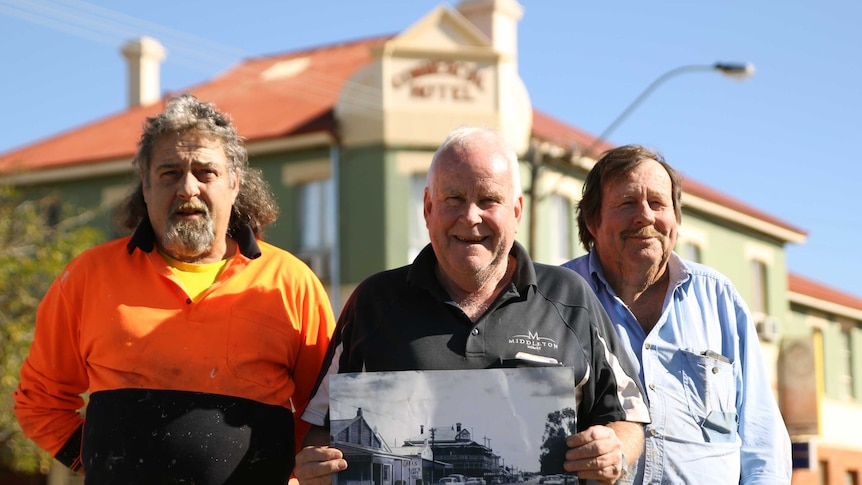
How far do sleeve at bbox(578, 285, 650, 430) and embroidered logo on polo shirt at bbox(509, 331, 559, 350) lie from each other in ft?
0.51

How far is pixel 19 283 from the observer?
21.0 meters

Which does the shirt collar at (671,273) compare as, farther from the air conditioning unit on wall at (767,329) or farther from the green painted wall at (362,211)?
the air conditioning unit on wall at (767,329)

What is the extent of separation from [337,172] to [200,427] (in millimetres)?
18194

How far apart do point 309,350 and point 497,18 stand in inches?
793

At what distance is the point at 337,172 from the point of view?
22578mm

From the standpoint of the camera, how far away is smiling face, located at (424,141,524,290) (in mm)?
3979

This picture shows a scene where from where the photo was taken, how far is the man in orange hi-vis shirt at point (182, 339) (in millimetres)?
4535

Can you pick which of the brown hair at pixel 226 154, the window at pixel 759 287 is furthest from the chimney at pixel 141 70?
the brown hair at pixel 226 154

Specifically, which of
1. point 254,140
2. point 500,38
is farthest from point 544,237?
point 254,140

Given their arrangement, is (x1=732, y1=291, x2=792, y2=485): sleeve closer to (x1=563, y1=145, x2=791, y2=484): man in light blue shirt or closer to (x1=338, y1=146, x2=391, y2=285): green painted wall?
(x1=563, y1=145, x2=791, y2=484): man in light blue shirt

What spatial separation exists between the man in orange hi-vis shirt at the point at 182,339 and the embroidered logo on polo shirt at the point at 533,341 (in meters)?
1.12

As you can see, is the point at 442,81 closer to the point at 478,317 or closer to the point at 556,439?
the point at 478,317

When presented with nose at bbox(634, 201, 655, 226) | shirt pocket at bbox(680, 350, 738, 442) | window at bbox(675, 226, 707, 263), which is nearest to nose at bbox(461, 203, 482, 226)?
A: nose at bbox(634, 201, 655, 226)

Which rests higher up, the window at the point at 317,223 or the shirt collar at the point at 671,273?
the window at the point at 317,223
